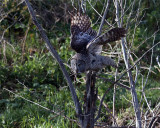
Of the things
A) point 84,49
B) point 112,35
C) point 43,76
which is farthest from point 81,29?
point 43,76

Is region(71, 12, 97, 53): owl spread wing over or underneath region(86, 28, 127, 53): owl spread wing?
over

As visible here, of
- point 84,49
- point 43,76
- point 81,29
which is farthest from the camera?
point 43,76

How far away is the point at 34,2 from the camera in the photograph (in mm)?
4980

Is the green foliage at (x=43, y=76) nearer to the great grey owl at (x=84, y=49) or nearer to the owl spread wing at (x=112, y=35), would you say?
the great grey owl at (x=84, y=49)

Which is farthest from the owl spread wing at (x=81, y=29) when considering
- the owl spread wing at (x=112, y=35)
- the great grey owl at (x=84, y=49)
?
the owl spread wing at (x=112, y=35)

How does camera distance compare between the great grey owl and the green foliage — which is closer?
the great grey owl

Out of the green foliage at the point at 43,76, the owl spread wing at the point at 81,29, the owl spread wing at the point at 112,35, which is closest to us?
the owl spread wing at the point at 112,35

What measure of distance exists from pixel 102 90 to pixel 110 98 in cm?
17

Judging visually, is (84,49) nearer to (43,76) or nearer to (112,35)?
(112,35)

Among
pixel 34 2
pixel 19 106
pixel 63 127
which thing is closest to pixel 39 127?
pixel 63 127

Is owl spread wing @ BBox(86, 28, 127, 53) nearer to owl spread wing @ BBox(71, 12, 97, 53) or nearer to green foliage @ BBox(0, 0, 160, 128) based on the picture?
owl spread wing @ BBox(71, 12, 97, 53)

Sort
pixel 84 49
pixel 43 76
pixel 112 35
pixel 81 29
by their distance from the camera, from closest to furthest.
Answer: pixel 112 35 → pixel 84 49 → pixel 81 29 → pixel 43 76

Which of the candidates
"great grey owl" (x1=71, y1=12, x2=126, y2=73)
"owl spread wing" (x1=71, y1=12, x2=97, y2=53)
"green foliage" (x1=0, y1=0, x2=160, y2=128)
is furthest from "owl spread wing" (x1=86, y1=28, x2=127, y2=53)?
"green foliage" (x1=0, y1=0, x2=160, y2=128)

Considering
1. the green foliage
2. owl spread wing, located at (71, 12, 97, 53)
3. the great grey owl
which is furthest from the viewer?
the green foliage
